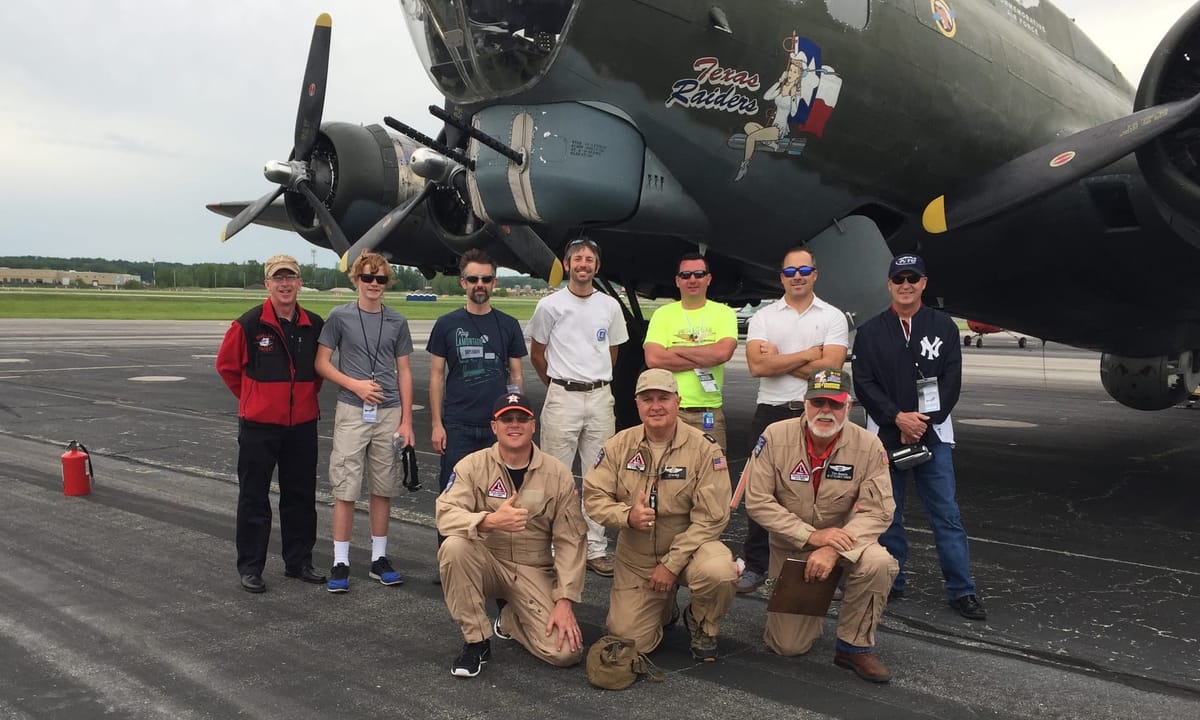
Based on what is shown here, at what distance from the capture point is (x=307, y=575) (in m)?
5.35

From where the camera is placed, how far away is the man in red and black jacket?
5.22 m

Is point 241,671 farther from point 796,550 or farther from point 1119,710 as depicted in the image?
point 1119,710

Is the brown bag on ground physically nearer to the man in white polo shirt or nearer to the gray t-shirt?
the man in white polo shirt

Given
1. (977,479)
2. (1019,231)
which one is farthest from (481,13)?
(977,479)

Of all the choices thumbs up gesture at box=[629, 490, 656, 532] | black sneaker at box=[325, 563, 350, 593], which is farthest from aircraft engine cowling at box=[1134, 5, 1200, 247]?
black sneaker at box=[325, 563, 350, 593]

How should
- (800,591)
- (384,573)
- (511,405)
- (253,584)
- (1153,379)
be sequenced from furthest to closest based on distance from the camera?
(1153,379), (384,573), (253,584), (511,405), (800,591)

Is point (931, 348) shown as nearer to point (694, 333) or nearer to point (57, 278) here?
point (694, 333)

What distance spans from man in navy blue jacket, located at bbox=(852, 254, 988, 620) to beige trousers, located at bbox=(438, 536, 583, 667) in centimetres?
203

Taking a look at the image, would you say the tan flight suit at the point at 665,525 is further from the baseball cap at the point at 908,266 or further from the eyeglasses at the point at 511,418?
the baseball cap at the point at 908,266

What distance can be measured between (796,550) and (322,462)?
6446mm

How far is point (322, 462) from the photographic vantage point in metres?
9.33

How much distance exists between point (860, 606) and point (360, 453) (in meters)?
3.07

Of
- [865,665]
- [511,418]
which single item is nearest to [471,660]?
[511,418]

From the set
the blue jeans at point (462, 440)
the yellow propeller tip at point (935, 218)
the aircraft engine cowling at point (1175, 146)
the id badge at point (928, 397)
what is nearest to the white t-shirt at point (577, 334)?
the blue jeans at point (462, 440)
